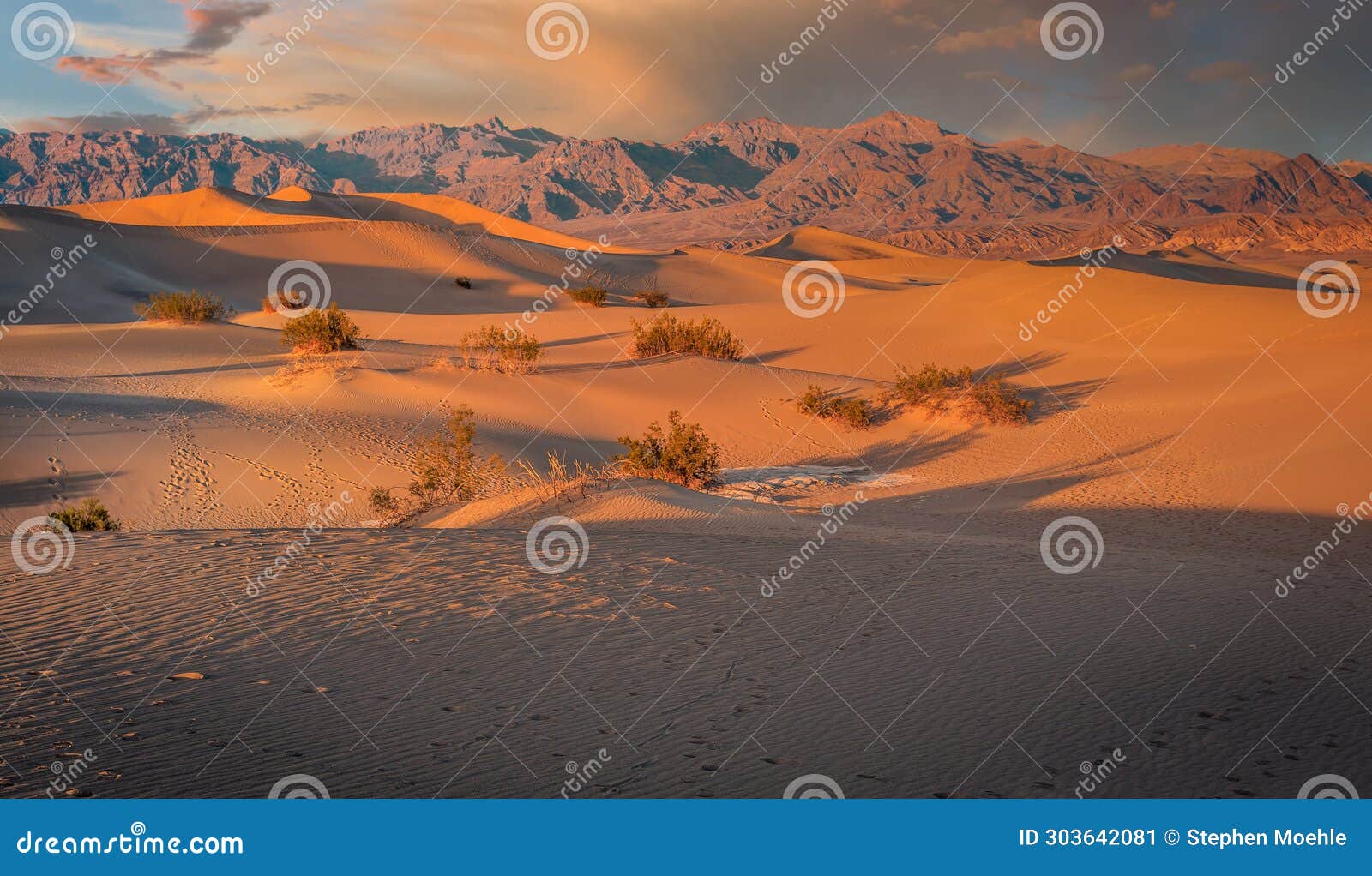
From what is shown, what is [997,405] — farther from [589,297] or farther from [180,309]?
[589,297]

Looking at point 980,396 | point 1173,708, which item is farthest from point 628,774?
point 980,396

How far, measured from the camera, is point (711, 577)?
7.91 metres

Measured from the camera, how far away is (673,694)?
527 cm

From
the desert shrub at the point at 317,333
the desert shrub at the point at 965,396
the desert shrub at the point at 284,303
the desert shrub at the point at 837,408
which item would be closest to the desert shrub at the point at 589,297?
the desert shrub at the point at 284,303

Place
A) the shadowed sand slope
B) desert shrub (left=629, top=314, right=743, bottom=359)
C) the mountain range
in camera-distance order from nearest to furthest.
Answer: the shadowed sand slope
desert shrub (left=629, top=314, right=743, bottom=359)
the mountain range

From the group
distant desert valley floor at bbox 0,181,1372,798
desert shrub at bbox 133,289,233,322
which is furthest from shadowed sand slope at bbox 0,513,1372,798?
desert shrub at bbox 133,289,233,322

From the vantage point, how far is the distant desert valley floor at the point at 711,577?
4.57 meters

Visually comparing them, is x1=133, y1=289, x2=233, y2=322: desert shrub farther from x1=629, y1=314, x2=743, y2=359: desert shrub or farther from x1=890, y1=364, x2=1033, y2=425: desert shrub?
x1=890, y1=364, x2=1033, y2=425: desert shrub

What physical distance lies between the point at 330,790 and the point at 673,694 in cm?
192

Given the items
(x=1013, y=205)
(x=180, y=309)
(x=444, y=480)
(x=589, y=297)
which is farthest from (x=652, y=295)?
(x=1013, y=205)

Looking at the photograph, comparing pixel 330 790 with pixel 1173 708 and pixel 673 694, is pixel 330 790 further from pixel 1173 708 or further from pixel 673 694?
pixel 1173 708

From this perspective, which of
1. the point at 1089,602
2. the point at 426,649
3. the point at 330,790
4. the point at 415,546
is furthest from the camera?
the point at 415,546

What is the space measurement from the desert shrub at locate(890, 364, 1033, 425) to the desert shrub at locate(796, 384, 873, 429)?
977mm

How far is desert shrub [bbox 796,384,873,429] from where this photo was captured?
18.7 metres
